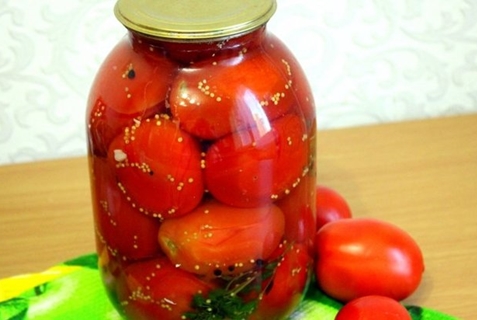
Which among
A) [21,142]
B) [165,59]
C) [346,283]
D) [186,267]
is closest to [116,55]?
[165,59]

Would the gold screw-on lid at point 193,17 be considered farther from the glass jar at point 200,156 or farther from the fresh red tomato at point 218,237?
the fresh red tomato at point 218,237

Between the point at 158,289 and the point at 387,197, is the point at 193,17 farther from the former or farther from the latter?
the point at 387,197

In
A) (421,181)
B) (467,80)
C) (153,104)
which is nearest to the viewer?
(153,104)

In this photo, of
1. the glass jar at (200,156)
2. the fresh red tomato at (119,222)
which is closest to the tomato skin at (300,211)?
the glass jar at (200,156)

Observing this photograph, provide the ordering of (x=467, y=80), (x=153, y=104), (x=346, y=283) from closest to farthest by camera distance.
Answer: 1. (x=153, y=104)
2. (x=346, y=283)
3. (x=467, y=80)

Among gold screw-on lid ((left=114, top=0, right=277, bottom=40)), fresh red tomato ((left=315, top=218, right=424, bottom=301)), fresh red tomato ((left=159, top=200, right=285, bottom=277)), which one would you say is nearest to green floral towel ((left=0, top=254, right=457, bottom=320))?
fresh red tomato ((left=315, top=218, right=424, bottom=301))

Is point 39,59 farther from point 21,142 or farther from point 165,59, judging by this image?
point 165,59

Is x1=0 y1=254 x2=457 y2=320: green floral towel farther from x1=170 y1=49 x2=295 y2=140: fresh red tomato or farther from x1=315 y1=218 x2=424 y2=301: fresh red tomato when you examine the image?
x1=170 y1=49 x2=295 y2=140: fresh red tomato
